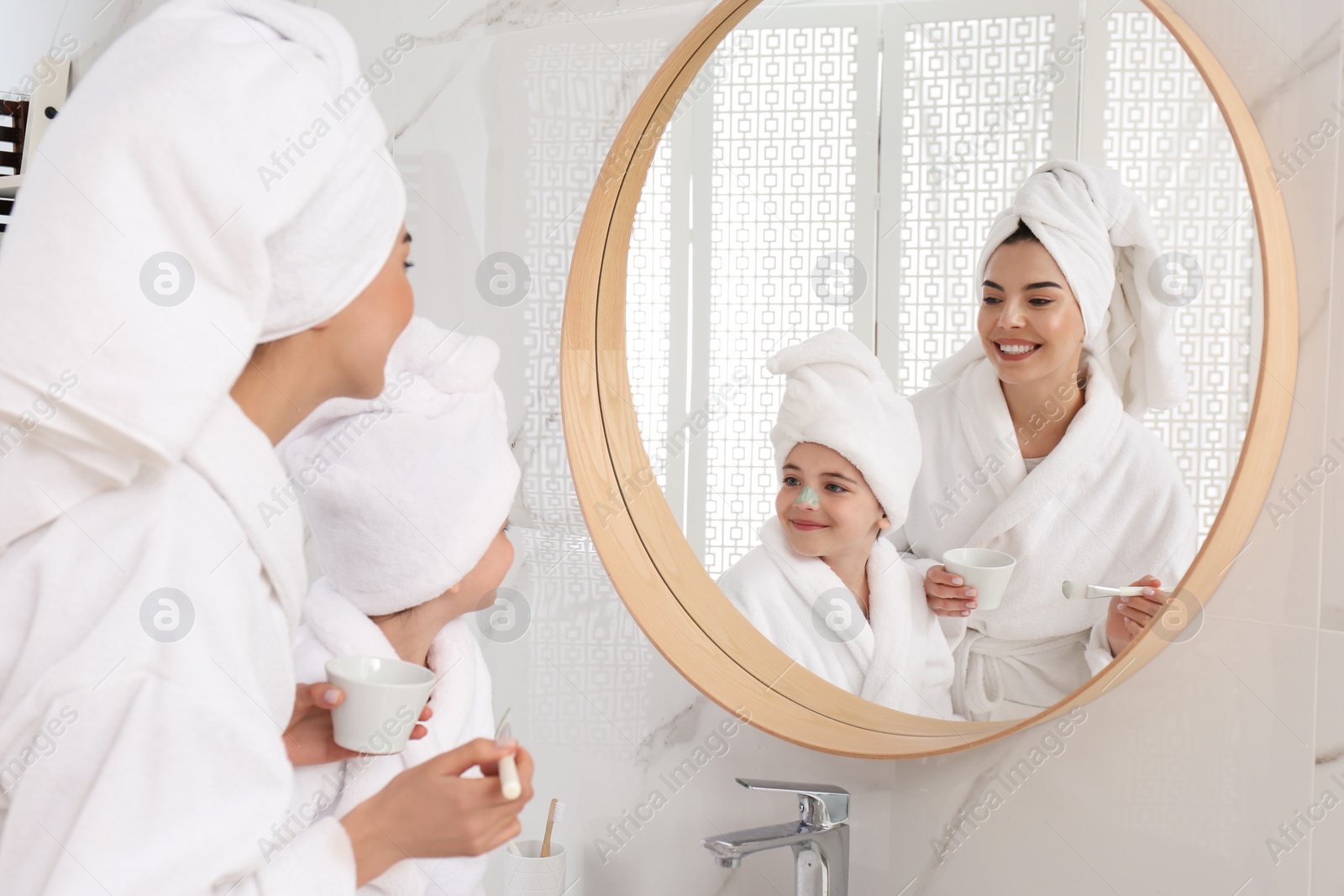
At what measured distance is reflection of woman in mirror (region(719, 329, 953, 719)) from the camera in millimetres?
916

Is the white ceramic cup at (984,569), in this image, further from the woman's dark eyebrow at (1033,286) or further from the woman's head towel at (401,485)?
the woman's head towel at (401,485)

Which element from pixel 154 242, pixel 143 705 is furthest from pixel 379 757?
pixel 154 242

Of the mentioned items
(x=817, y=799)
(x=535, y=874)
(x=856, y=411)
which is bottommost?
(x=535, y=874)

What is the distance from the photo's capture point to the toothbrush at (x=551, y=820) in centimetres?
92

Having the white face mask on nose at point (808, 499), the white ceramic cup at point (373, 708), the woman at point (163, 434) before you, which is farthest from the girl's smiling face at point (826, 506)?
the woman at point (163, 434)

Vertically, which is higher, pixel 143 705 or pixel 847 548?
pixel 847 548

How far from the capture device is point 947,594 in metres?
0.89

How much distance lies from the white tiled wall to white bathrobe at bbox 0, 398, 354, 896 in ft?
1.45

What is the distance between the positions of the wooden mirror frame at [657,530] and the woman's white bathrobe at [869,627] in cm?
2

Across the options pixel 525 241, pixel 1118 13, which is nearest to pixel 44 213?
pixel 525 241

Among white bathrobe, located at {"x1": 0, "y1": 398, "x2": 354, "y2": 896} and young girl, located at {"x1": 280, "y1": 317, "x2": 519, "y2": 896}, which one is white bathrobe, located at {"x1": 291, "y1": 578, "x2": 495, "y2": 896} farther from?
white bathrobe, located at {"x1": 0, "y1": 398, "x2": 354, "y2": 896}

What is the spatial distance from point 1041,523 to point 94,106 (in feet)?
2.40

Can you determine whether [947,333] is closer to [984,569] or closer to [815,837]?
[984,569]

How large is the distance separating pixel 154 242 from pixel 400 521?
0.30 meters
